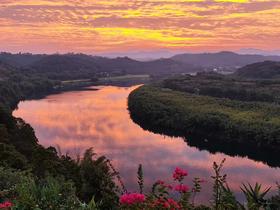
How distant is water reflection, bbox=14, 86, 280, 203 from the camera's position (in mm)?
53781

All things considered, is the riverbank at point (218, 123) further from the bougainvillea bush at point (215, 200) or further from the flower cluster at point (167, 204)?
the flower cluster at point (167, 204)

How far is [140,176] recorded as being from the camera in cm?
891

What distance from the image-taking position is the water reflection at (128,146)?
53.8 m

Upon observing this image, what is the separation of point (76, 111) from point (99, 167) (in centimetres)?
8202

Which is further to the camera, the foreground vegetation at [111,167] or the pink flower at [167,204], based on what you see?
the foreground vegetation at [111,167]

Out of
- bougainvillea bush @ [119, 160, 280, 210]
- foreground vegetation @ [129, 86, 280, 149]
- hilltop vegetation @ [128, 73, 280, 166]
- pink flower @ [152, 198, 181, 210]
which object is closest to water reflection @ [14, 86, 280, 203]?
hilltop vegetation @ [128, 73, 280, 166]

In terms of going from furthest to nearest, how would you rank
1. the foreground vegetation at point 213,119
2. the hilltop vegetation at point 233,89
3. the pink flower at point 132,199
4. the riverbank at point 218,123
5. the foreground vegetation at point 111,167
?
the hilltop vegetation at point 233,89 < the foreground vegetation at point 213,119 < the riverbank at point 218,123 < the foreground vegetation at point 111,167 < the pink flower at point 132,199

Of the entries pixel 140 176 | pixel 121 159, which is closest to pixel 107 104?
pixel 121 159

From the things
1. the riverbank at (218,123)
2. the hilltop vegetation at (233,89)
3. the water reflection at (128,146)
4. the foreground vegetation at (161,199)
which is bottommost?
the water reflection at (128,146)

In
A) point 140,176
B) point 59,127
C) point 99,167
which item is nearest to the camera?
point 140,176

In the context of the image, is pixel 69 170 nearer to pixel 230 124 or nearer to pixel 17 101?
pixel 230 124

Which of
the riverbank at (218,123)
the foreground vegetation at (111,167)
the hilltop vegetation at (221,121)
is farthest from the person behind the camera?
the hilltop vegetation at (221,121)

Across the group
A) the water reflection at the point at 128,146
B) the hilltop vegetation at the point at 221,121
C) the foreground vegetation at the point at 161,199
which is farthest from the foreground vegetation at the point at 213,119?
the foreground vegetation at the point at 161,199

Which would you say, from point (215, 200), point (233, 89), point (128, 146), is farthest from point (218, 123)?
point (215, 200)
